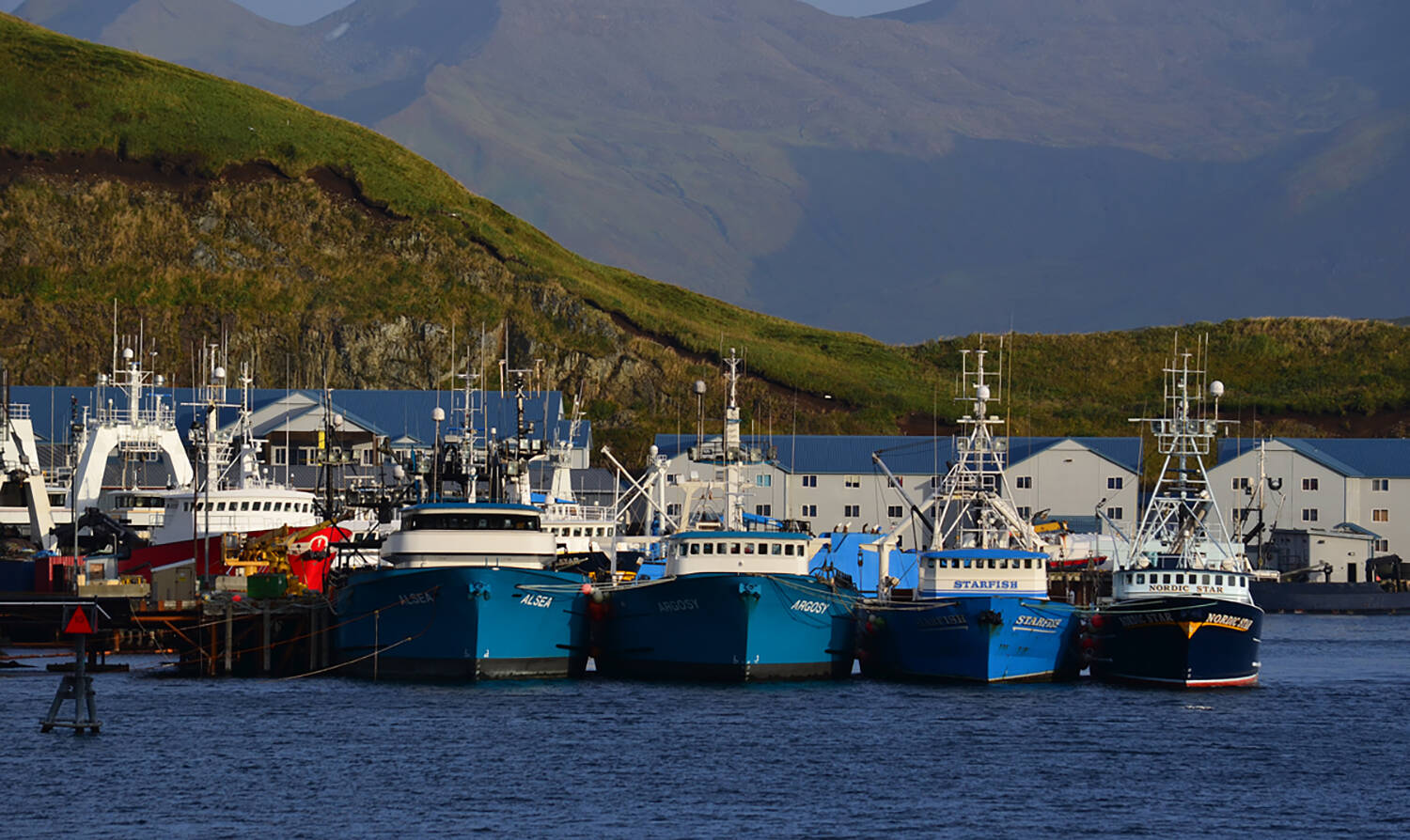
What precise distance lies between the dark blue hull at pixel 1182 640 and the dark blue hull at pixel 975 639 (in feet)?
5.34

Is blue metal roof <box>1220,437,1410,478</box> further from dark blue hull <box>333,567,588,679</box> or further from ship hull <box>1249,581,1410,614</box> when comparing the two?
dark blue hull <box>333,567,588,679</box>

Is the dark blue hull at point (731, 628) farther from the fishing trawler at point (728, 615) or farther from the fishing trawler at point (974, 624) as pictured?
the fishing trawler at point (974, 624)

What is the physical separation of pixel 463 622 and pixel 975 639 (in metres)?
16.4

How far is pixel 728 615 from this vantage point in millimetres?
58156

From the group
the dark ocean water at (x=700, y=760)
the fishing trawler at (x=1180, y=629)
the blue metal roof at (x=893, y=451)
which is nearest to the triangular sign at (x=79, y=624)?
the dark ocean water at (x=700, y=760)

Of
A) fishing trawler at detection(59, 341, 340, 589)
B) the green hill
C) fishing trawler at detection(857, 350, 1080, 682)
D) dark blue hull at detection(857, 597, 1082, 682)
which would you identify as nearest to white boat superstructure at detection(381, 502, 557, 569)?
fishing trawler at detection(59, 341, 340, 589)

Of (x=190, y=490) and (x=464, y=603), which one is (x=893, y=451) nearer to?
Answer: (x=190, y=490)

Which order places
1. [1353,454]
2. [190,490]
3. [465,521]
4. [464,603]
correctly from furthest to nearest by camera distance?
[1353,454]
[190,490]
[465,521]
[464,603]

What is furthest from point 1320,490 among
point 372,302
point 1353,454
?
point 372,302

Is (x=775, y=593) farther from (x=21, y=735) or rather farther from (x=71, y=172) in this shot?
(x=71, y=172)

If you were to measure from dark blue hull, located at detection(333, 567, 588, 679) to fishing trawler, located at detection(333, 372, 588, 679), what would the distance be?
0.03 m

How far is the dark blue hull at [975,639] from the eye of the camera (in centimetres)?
5844

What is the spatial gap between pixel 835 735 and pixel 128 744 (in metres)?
18.4

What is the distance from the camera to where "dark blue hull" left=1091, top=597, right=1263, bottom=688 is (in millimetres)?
57938
